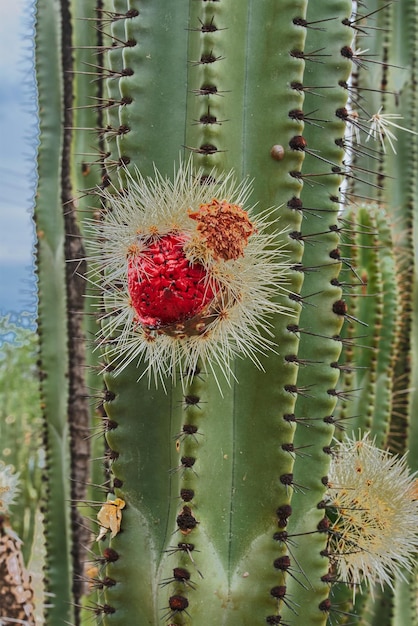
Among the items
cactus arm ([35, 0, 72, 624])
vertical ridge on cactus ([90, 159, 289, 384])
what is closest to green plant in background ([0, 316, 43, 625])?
cactus arm ([35, 0, 72, 624])

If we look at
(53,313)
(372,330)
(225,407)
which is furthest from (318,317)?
(53,313)

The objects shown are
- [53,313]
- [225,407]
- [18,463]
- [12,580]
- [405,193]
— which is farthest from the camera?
[18,463]

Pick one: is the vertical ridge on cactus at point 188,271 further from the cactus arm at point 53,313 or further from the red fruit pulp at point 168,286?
the cactus arm at point 53,313

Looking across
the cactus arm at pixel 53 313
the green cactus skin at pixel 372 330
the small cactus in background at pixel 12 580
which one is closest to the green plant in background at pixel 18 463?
the small cactus in background at pixel 12 580

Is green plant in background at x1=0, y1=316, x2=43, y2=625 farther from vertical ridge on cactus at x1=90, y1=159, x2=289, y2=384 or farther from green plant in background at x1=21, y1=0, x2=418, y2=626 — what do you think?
vertical ridge on cactus at x1=90, y1=159, x2=289, y2=384

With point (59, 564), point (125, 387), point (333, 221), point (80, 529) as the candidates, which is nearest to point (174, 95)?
point (333, 221)

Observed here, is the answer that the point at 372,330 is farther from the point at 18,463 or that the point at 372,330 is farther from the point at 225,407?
the point at 18,463
